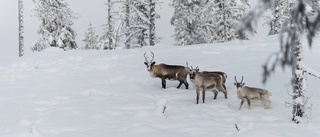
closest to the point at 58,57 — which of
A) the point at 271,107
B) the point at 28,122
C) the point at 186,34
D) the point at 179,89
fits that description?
the point at 179,89

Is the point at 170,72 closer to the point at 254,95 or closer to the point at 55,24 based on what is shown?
the point at 254,95

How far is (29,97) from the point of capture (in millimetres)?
11969

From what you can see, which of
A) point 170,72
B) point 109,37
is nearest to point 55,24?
point 109,37

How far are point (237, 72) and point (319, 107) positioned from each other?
4.25 metres

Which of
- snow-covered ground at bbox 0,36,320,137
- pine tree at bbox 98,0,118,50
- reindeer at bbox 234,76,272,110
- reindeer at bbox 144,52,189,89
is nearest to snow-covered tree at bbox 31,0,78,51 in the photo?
pine tree at bbox 98,0,118,50

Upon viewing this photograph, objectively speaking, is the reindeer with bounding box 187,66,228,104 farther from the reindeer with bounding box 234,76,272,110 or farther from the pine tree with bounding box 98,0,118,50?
the pine tree with bounding box 98,0,118,50

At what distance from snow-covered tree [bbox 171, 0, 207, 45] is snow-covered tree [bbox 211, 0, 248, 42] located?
1.83m

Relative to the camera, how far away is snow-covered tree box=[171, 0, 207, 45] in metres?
32.4

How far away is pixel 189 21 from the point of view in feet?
106

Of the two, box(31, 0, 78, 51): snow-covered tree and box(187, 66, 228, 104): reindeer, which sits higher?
box(31, 0, 78, 51): snow-covered tree

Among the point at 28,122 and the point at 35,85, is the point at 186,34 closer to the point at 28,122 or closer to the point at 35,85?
the point at 35,85

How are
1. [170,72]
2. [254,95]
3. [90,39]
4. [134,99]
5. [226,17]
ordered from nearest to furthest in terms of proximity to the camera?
1. [254,95]
2. [134,99]
3. [170,72]
4. [226,17]
5. [90,39]

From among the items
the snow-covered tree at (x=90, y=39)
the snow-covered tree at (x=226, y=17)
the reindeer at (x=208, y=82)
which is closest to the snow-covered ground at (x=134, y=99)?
the reindeer at (x=208, y=82)

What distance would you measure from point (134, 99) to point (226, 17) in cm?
2005
